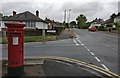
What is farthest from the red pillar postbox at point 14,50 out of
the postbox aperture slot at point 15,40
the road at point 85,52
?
the road at point 85,52

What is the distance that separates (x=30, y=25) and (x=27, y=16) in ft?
8.29

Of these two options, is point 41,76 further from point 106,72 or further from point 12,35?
point 106,72

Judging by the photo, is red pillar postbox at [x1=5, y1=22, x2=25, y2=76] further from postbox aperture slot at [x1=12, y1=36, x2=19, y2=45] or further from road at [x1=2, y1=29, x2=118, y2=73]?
road at [x1=2, y1=29, x2=118, y2=73]

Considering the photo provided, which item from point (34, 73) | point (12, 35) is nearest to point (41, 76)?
point (34, 73)

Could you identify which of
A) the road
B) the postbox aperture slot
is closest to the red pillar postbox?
the postbox aperture slot

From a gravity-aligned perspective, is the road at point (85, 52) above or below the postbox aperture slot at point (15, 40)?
below

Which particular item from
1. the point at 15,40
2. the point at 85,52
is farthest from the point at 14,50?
the point at 85,52

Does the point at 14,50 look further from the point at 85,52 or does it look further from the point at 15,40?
the point at 85,52

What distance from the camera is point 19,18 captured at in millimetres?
52906

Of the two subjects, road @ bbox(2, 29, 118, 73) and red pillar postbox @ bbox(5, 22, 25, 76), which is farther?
road @ bbox(2, 29, 118, 73)

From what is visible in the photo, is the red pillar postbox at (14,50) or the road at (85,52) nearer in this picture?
the red pillar postbox at (14,50)

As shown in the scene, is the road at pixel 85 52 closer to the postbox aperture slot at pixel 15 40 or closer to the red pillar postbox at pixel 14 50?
the red pillar postbox at pixel 14 50

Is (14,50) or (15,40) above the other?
(15,40)

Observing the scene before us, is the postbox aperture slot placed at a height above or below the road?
above
